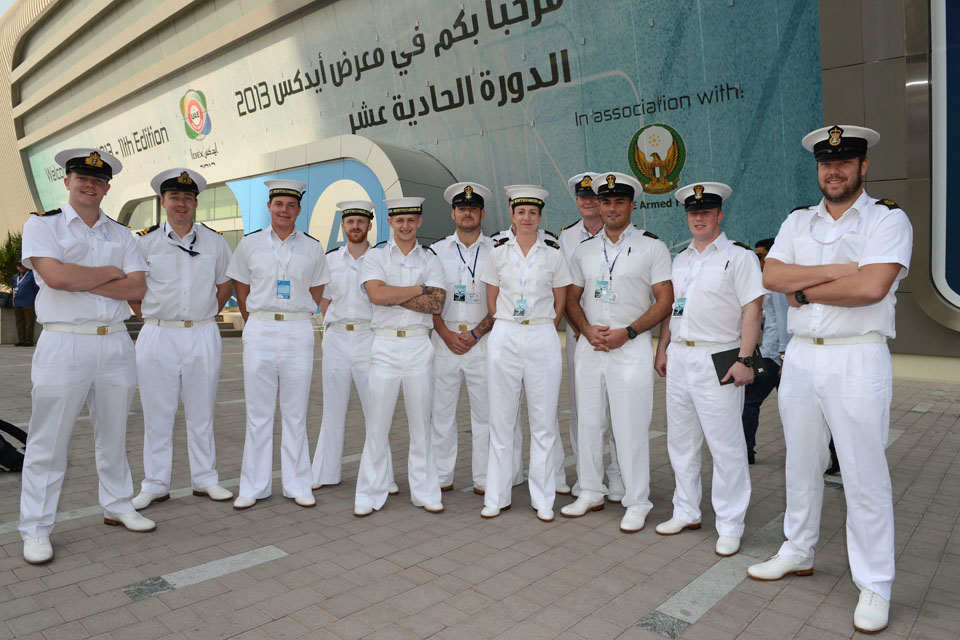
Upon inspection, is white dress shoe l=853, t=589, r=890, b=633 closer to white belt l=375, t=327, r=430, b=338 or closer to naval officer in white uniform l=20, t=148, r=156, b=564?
white belt l=375, t=327, r=430, b=338

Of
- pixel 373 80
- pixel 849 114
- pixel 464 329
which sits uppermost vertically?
Answer: pixel 373 80

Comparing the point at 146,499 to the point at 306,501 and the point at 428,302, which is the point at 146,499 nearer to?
the point at 306,501

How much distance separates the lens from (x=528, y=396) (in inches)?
183

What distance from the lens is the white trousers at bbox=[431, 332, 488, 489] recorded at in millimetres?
5039

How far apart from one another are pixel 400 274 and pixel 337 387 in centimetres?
121

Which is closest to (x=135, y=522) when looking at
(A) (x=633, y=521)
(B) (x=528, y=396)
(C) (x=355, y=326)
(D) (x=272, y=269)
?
(D) (x=272, y=269)

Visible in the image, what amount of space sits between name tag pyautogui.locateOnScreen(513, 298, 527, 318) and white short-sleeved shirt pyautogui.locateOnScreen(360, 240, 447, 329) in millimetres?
641

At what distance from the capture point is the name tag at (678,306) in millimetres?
4137

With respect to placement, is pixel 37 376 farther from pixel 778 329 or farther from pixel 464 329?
pixel 778 329

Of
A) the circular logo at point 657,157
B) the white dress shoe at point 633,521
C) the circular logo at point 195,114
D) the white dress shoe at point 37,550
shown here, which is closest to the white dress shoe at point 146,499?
the white dress shoe at point 37,550

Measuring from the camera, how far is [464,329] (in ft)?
16.7

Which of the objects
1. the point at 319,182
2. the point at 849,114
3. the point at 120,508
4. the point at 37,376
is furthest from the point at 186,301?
the point at 319,182

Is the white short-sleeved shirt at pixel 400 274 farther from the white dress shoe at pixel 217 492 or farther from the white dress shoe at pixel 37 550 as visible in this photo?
the white dress shoe at pixel 37 550

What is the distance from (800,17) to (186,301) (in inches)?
419
